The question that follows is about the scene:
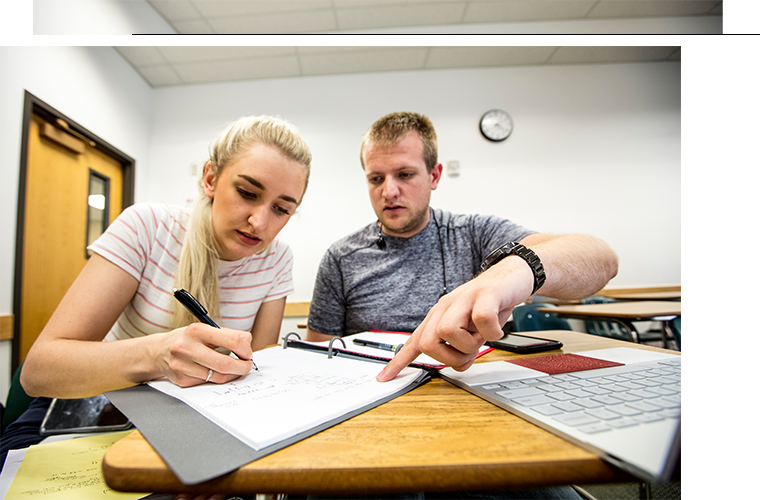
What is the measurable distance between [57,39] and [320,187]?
1234 mm

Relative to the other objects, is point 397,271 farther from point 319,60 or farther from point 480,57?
point 480,57

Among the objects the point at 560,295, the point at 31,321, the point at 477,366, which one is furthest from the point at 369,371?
the point at 31,321

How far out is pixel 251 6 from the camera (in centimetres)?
71

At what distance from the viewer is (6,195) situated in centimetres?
127

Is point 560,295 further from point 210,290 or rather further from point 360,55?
point 360,55

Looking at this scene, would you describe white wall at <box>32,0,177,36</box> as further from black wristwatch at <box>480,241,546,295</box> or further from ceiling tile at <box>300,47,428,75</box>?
black wristwatch at <box>480,241,546,295</box>

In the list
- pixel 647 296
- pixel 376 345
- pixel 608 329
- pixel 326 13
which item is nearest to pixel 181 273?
pixel 376 345

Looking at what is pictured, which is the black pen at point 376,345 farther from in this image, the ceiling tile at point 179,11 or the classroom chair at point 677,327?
the classroom chair at point 677,327

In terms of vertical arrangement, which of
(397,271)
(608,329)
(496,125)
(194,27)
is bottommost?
(608,329)

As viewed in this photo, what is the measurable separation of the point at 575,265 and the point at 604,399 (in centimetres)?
30

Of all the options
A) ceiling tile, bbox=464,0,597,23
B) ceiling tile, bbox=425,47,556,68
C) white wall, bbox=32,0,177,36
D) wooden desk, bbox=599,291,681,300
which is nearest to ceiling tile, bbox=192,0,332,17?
white wall, bbox=32,0,177,36

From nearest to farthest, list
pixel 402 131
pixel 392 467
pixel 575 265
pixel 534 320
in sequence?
pixel 392 467
pixel 575 265
pixel 402 131
pixel 534 320

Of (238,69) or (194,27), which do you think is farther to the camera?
(238,69)

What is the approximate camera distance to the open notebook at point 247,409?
183 millimetres
